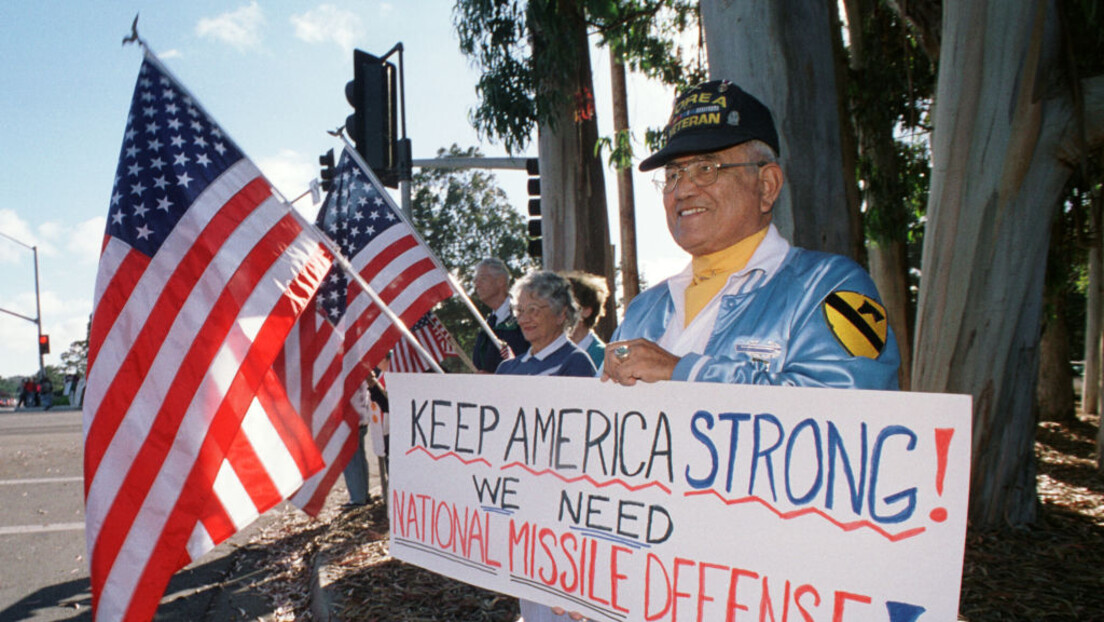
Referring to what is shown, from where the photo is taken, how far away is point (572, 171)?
891 centimetres

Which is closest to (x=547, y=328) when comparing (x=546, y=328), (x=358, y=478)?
→ (x=546, y=328)

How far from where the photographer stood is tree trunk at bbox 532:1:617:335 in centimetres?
878

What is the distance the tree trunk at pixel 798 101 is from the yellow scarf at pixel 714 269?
2143 millimetres

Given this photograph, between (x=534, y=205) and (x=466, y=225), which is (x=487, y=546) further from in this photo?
(x=466, y=225)

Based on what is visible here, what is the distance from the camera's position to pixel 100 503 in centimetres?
289

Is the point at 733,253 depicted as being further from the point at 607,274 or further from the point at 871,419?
the point at 607,274

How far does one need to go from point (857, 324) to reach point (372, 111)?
617 cm

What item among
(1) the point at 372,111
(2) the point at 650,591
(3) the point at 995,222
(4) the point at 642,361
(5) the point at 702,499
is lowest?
(2) the point at 650,591

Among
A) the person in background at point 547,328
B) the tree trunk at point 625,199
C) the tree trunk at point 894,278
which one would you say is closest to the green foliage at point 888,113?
the tree trunk at point 894,278

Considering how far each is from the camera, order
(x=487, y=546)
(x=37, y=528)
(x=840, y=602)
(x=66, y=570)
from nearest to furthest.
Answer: (x=840, y=602)
(x=487, y=546)
(x=66, y=570)
(x=37, y=528)

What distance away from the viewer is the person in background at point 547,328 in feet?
12.5

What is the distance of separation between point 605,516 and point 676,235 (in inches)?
32.6

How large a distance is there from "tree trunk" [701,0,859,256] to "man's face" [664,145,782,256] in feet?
7.01

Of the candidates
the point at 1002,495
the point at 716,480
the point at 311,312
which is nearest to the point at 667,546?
the point at 716,480
